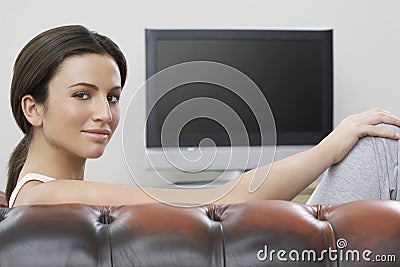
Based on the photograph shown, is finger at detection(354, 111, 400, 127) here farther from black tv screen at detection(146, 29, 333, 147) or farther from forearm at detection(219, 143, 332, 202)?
black tv screen at detection(146, 29, 333, 147)

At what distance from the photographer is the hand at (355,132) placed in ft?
4.42

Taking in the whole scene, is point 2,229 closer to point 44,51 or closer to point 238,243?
point 238,243

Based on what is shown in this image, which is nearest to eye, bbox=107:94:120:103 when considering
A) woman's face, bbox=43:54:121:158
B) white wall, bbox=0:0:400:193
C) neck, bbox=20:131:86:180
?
woman's face, bbox=43:54:121:158

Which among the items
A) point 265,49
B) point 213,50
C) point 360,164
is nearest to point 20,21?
point 213,50

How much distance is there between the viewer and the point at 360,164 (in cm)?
134

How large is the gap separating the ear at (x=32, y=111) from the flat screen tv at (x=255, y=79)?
261 cm

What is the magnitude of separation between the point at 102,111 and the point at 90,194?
0.21 metres

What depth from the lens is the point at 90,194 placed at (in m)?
1.22

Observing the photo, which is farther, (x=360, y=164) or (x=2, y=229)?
(x=360, y=164)

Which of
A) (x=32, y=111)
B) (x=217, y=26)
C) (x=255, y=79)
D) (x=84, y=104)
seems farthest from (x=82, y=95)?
(x=217, y=26)

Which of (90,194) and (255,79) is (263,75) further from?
(90,194)

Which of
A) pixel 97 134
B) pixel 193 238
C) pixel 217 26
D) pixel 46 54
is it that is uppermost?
pixel 217 26

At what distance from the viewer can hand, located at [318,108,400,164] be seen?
135cm

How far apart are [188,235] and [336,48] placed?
378 cm
